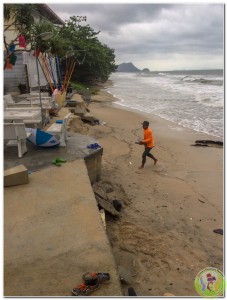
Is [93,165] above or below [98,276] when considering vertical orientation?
above

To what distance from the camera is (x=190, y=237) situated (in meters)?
5.54

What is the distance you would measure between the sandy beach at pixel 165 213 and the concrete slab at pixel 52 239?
0.74 meters

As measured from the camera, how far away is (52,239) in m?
3.75

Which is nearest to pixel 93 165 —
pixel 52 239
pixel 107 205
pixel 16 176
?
pixel 107 205

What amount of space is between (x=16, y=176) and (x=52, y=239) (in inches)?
67.2

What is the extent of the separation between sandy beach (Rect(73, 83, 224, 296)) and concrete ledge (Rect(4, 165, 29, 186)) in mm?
1595

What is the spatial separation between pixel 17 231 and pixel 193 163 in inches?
275

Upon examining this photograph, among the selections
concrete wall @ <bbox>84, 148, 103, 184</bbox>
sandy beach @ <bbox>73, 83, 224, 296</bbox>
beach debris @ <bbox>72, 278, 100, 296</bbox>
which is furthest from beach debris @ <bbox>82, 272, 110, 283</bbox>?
concrete wall @ <bbox>84, 148, 103, 184</bbox>

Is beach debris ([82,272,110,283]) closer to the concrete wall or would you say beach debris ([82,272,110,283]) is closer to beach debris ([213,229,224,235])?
beach debris ([213,229,224,235])

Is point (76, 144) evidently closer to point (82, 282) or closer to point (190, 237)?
point (190, 237)

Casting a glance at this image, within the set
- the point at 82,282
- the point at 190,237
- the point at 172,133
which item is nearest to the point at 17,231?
the point at 82,282

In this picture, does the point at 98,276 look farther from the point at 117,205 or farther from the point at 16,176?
the point at 117,205

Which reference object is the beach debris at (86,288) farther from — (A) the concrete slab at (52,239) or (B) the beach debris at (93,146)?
(B) the beach debris at (93,146)

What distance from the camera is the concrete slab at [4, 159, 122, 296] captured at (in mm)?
3086
